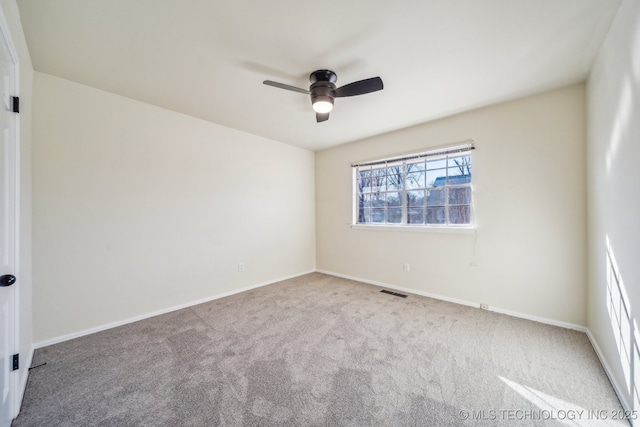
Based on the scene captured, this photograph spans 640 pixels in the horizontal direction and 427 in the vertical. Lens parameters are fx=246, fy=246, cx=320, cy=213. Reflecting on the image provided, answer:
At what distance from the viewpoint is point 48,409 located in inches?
61.2

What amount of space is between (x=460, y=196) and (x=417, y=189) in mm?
600

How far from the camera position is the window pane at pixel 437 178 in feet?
11.4

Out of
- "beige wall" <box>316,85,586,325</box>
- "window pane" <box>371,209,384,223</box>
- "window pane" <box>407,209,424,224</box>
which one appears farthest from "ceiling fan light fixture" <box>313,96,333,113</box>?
"window pane" <box>371,209,384,223</box>

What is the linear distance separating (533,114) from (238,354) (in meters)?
3.90

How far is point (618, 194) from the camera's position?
1687 mm

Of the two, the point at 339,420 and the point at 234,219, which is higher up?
the point at 234,219

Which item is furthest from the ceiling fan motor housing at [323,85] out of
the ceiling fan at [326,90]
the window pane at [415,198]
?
the window pane at [415,198]

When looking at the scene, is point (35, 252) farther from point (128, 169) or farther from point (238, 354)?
point (238, 354)

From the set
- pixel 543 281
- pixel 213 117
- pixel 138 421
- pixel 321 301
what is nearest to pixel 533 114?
pixel 543 281

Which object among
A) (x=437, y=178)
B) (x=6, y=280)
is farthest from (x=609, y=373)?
(x=6, y=280)

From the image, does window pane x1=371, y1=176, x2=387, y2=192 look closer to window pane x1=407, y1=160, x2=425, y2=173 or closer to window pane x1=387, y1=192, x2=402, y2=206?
window pane x1=387, y1=192, x2=402, y2=206

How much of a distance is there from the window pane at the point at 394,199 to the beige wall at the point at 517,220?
49 centimetres

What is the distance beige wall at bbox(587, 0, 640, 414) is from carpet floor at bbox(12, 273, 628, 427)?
274 mm

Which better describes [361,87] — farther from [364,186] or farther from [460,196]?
[364,186]
